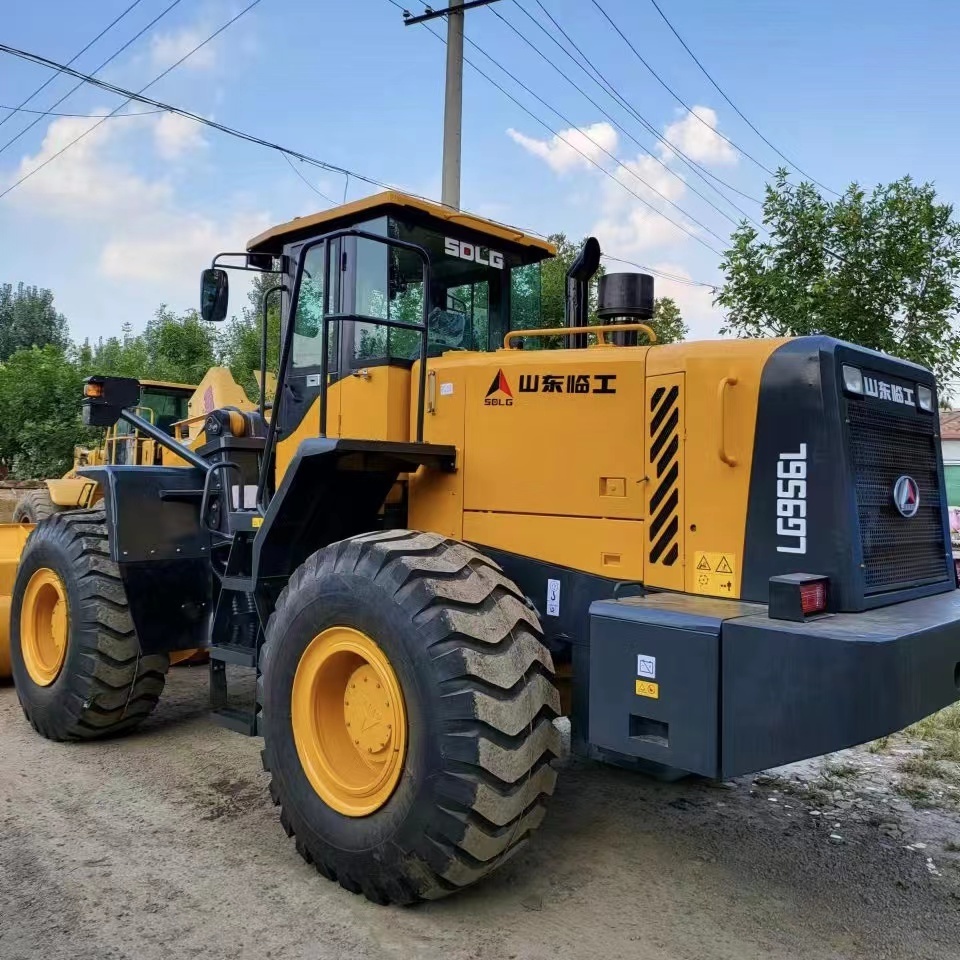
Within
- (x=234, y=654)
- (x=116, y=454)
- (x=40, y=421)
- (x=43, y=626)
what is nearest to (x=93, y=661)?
(x=43, y=626)

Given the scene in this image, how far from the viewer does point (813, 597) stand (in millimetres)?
3242

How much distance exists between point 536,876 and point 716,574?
58.3 inches

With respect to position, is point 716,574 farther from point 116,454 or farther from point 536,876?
point 116,454

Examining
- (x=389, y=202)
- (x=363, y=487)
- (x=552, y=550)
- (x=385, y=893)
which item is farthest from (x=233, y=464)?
(x=385, y=893)

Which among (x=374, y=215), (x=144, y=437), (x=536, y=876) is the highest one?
(x=374, y=215)

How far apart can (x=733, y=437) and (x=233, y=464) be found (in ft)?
10.5

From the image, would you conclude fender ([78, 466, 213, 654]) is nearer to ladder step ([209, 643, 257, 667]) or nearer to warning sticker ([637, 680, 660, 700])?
ladder step ([209, 643, 257, 667])

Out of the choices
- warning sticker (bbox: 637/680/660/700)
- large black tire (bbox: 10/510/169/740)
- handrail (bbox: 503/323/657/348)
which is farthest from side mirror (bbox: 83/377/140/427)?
warning sticker (bbox: 637/680/660/700)

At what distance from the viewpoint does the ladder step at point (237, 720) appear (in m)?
4.55

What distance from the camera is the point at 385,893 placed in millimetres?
3480

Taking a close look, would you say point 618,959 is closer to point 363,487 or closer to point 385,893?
point 385,893

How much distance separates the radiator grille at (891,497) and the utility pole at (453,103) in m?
9.50

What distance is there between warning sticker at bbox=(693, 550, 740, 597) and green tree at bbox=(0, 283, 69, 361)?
4978 centimetres

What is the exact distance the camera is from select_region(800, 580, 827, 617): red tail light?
3167 millimetres
